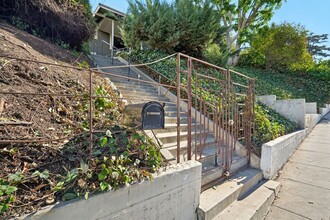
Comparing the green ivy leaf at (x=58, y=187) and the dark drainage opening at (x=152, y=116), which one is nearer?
A: the green ivy leaf at (x=58, y=187)

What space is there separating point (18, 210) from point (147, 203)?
3.11ft

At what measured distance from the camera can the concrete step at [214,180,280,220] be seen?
95.0 inches

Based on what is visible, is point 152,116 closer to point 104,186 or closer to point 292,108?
point 104,186

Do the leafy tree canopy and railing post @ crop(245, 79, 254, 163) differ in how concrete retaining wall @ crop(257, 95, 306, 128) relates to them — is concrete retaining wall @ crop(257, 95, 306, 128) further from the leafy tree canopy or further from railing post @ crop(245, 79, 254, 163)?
the leafy tree canopy

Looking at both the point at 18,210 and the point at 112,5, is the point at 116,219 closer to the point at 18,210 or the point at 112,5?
the point at 18,210

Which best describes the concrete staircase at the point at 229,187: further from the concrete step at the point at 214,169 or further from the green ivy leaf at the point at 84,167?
the green ivy leaf at the point at 84,167

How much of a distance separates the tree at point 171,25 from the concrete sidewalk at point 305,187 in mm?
5317

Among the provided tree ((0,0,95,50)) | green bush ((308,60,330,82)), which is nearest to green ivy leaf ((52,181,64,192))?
tree ((0,0,95,50))

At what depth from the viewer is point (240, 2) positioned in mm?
11883

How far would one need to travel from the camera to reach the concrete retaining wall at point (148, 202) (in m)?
1.39

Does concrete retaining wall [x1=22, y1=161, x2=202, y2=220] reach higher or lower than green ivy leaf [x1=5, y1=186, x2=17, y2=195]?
lower

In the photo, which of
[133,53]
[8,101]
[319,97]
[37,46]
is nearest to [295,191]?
Result: [8,101]

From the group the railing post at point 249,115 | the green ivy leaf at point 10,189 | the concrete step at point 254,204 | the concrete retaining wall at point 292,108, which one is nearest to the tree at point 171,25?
the concrete retaining wall at point 292,108

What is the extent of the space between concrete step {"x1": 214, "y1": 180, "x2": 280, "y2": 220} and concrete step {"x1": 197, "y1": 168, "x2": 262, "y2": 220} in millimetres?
63
